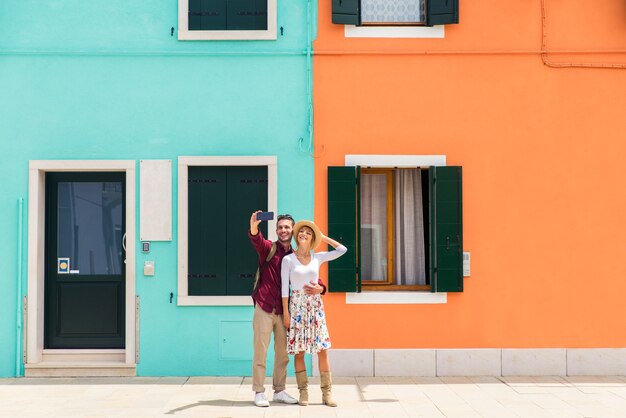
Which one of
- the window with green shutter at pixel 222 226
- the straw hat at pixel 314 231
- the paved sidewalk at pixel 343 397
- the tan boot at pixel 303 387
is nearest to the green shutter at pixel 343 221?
the window with green shutter at pixel 222 226

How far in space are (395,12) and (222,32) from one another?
206 cm

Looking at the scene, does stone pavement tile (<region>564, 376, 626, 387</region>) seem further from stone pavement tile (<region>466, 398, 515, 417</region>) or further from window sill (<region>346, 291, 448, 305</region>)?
window sill (<region>346, 291, 448, 305</region>)

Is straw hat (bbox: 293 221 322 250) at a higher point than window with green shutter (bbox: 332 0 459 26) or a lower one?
lower

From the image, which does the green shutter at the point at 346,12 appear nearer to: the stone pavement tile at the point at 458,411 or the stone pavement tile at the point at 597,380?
the stone pavement tile at the point at 458,411

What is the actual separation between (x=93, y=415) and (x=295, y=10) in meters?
4.97

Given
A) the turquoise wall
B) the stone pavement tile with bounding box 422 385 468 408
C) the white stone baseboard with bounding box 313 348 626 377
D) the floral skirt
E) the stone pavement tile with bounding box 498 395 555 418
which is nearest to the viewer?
the stone pavement tile with bounding box 498 395 555 418

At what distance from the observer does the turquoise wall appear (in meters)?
8.95

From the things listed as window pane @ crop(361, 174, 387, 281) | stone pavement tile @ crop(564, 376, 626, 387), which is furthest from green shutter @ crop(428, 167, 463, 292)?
stone pavement tile @ crop(564, 376, 626, 387)

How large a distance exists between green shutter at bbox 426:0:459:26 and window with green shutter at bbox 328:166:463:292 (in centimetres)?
170

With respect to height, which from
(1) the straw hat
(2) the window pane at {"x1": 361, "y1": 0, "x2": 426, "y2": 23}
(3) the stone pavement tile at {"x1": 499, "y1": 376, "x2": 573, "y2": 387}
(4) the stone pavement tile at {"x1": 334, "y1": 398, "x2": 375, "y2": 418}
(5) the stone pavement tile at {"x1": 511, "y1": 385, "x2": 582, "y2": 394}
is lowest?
(5) the stone pavement tile at {"x1": 511, "y1": 385, "x2": 582, "y2": 394}

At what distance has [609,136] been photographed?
29.6 ft

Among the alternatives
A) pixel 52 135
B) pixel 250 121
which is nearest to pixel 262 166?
pixel 250 121

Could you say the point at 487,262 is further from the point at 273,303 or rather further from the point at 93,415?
the point at 93,415

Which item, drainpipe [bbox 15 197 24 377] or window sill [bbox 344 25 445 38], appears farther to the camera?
window sill [bbox 344 25 445 38]
